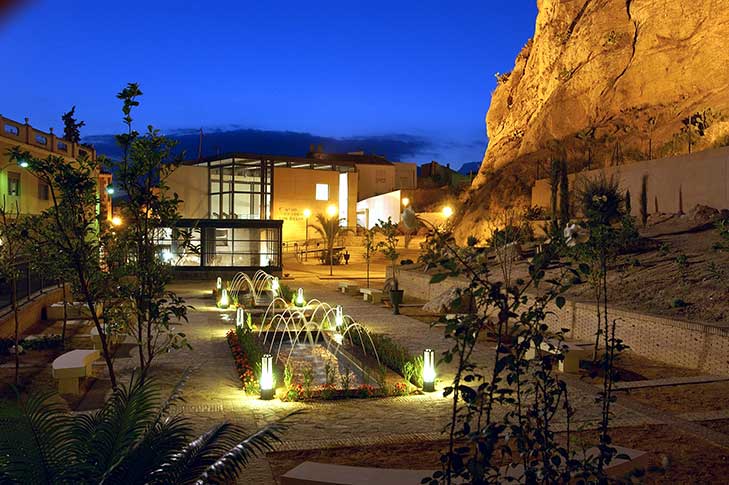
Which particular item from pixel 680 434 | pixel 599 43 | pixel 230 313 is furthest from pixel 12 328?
pixel 599 43

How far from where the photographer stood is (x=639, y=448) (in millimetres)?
6746

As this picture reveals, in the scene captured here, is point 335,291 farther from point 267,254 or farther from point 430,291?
point 267,254

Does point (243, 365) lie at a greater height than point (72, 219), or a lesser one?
lesser

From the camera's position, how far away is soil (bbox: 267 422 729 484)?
19.6 feet

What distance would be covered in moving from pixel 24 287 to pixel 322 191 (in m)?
31.3

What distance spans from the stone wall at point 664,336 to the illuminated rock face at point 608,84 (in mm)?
16753

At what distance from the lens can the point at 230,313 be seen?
19188mm

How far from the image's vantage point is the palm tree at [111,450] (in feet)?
11.8

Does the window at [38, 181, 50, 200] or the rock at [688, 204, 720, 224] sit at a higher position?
the window at [38, 181, 50, 200]

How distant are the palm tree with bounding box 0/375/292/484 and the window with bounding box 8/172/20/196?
27.1 meters

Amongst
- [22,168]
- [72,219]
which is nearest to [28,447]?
[72,219]

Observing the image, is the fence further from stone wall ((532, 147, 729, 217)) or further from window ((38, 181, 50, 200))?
stone wall ((532, 147, 729, 217))

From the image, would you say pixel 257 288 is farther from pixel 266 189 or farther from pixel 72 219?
pixel 72 219

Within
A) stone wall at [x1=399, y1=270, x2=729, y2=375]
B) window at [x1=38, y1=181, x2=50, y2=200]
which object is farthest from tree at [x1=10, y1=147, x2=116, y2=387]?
window at [x1=38, y1=181, x2=50, y2=200]
